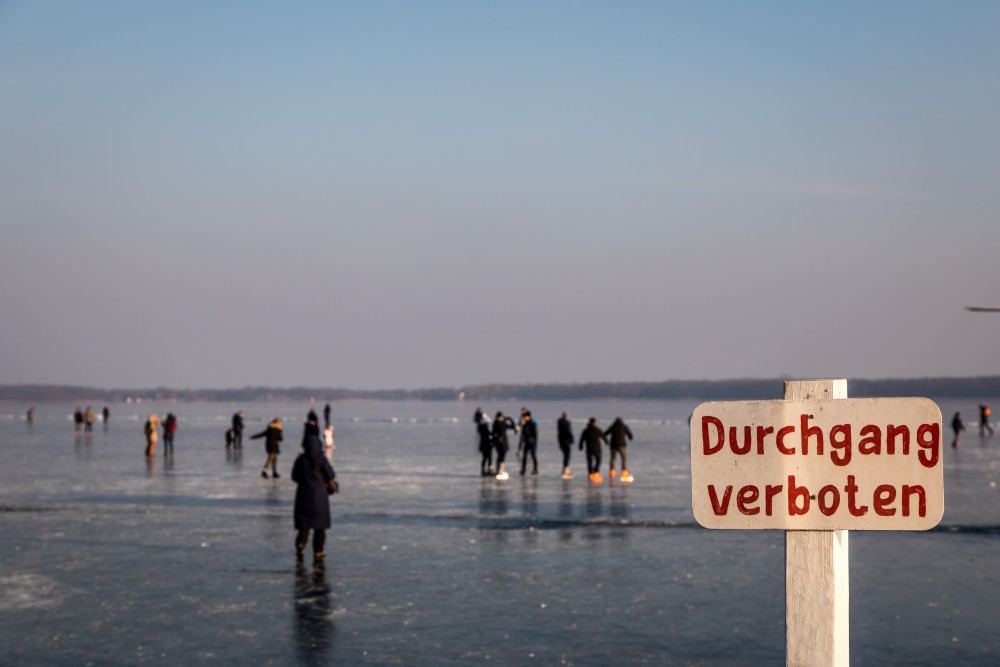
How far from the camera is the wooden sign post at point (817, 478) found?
2.86 metres

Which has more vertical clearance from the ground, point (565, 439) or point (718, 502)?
point (718, 502)

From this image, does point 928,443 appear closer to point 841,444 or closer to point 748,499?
point 841,444

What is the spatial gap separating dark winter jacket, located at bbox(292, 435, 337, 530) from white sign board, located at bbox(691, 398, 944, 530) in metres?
10.6

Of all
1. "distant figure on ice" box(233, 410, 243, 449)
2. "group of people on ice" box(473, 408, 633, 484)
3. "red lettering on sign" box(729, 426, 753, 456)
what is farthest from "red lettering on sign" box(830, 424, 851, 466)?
"distant figure on ice" box(233, 410, 243, 449)

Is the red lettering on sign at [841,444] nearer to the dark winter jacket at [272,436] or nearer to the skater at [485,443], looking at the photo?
the dark winter jacket at [272,436]

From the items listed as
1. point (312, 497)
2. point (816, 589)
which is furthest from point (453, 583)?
point (816, 589)

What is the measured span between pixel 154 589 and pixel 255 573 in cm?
128

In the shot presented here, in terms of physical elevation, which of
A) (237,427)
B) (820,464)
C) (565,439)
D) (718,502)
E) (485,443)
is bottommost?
(237,427)

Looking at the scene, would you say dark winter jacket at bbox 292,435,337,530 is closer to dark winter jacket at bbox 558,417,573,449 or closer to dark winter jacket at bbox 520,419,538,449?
dark winter jacket at bbox 520,419,538,449

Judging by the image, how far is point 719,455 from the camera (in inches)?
116

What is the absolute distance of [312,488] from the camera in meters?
13.3

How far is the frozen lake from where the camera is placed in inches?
346

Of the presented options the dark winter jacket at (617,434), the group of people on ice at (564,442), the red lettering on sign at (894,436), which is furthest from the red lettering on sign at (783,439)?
the dark winter jacket at (617,434)

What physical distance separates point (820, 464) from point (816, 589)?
0.35m
